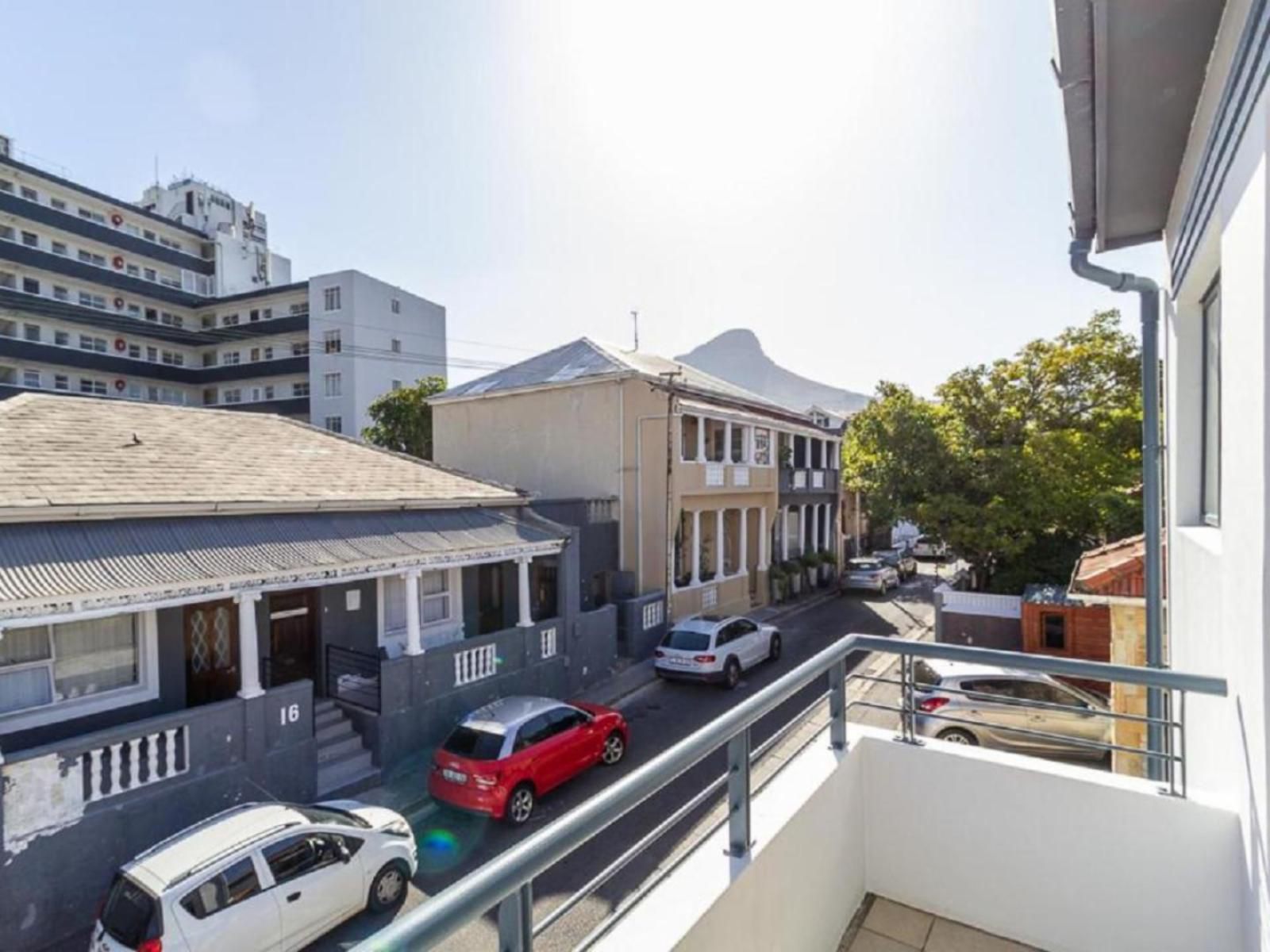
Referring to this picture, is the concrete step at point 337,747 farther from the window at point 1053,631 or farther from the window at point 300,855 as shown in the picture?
the window at point 1053,631

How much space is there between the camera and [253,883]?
20.7 feet

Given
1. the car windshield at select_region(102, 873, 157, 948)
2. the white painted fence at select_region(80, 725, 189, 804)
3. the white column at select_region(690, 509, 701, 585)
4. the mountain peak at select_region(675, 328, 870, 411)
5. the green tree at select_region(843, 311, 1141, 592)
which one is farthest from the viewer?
the mountain peak at select_region(675, 328, 870, 411)

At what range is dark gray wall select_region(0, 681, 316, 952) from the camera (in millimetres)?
7078

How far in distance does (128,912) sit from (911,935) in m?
6.63

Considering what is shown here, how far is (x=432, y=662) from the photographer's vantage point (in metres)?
11.8

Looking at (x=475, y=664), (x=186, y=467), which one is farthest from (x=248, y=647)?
(x=475, y=664)

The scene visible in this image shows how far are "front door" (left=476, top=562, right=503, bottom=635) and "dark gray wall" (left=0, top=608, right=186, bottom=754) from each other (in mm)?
6207

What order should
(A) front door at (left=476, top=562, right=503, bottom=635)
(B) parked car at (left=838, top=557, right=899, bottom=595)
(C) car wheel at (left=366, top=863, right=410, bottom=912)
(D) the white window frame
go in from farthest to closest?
(B) parked car at (left=838, top=557, right=899, bottom=595) → (A) front door at (left=476, top=562, right=503, bottom=635) → (D) the white window frame → (C) car wheel at (left=366, top=863, right=410, bottom=912)

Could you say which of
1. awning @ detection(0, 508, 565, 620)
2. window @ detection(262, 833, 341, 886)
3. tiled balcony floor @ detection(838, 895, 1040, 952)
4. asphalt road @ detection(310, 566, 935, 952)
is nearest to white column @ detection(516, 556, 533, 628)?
awning @ detection(0, 508, 565, 620)

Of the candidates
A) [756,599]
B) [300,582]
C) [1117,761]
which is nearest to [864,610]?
[756,599]

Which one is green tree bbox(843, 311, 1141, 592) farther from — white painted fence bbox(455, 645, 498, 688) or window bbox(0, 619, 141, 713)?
window bbox(0, 619, 141, 713)

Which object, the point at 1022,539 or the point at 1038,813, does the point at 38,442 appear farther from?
the point at 1022,539

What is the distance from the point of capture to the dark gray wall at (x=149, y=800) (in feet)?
23.2

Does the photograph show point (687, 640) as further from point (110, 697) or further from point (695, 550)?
point (110, 697)
